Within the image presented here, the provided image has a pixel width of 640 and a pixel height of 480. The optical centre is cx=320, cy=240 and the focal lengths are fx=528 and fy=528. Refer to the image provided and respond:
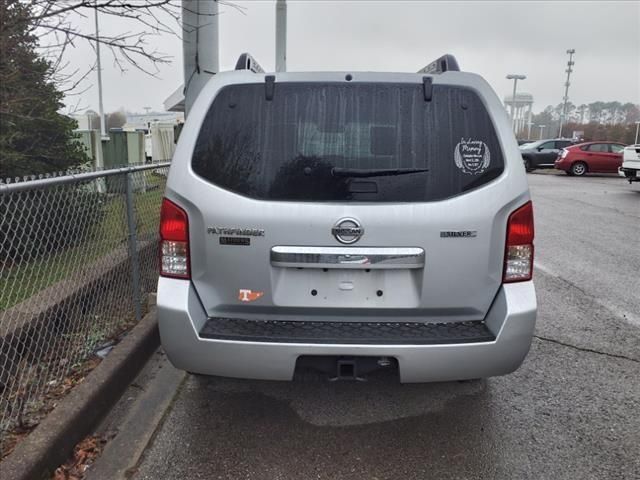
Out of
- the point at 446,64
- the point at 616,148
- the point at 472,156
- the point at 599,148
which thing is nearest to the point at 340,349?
the point at 472,156

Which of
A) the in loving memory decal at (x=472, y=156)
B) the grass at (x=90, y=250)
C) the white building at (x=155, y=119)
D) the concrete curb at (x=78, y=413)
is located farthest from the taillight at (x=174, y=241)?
the white building at (x=155, y=119)

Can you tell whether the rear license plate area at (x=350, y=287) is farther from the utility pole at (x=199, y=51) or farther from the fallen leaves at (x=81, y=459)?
the utility pole at (x=199, y=51)

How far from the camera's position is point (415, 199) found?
8.76 feet

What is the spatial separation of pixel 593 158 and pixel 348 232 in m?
25.0

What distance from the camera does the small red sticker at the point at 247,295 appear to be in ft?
8.93

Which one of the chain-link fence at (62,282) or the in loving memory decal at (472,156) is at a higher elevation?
the in loving memory decal at (472,156)

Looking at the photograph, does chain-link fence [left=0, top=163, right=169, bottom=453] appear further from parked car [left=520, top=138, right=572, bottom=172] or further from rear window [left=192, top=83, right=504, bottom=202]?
parked car [left=520, top=138, right=572, bottom=172]

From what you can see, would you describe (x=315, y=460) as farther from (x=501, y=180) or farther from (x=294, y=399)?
(x=501, y=180)

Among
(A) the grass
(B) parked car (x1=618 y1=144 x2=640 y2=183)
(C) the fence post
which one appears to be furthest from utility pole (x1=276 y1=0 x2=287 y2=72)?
(C) the fence post

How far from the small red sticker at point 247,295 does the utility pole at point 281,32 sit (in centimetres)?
1335

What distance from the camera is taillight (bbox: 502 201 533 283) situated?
2.71m

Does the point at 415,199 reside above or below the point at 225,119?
below

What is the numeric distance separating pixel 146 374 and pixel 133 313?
0.95 meters

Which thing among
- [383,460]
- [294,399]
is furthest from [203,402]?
[383,460]
